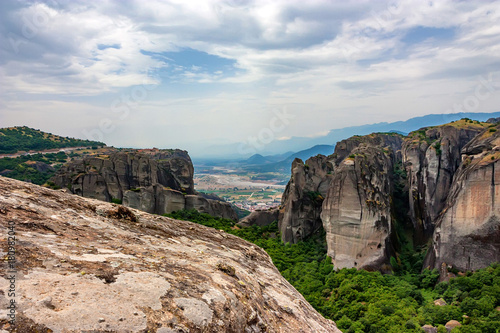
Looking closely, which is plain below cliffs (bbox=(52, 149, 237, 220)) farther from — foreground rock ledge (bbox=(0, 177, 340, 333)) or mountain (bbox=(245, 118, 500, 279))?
foreground rock ledge (bbox=(0, 177, 340, 333))

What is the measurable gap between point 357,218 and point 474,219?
28.6 ft

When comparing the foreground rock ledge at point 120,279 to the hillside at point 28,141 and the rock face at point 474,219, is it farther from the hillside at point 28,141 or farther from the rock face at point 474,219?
the hillside at point 28,141

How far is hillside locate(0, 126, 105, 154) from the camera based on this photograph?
276ft

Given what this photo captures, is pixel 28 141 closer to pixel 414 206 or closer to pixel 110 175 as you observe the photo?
pixel 110 175

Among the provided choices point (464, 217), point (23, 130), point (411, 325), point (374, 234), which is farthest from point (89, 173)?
point (23, 130)

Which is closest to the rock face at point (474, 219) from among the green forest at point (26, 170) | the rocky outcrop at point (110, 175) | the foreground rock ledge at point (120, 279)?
the foreground rock ledge at point (120, 279)

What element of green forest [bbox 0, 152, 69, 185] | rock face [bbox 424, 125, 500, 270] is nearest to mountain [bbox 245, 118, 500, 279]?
rock face [bbox 424, 125, 500, 270]

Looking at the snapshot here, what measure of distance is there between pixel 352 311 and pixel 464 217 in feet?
38.7

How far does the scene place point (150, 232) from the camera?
730 centimetres

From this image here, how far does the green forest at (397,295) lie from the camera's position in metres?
17.0

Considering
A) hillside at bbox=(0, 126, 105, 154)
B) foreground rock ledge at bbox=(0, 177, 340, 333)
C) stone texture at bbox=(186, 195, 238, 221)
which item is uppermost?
hillside at bbox=(0, 126, 105, 154)

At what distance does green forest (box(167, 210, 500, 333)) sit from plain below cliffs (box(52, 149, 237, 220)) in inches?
658

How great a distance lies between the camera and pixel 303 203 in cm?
3819

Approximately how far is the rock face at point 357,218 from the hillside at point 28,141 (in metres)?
88.5
